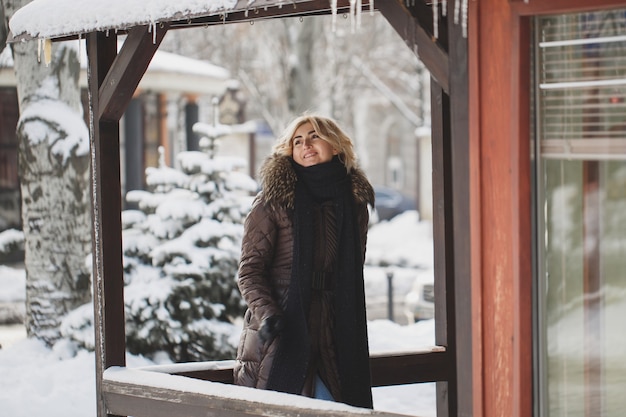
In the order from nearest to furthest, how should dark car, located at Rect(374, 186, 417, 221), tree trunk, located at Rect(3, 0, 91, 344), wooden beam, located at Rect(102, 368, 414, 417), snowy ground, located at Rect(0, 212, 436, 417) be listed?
wooden beam, located at Rect(102, 368, 414, 417)
snowy ground, located at Rect(0, 212, 436, 417)
tree trunk, located at Rect(3, 0, 91, 344)
dark car, located at Rect(374, 186, 417, 221)

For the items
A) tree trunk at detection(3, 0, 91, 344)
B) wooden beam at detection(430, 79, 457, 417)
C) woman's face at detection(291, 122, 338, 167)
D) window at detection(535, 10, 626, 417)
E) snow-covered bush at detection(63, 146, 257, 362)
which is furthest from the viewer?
tree trunk at detection(3, 0, 91, 344)

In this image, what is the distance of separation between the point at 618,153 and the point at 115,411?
2819mm

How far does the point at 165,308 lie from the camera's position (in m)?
7.96

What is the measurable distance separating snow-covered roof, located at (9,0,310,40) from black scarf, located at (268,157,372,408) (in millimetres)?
1073

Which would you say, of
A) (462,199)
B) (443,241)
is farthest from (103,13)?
(443,241)

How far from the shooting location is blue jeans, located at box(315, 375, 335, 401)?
15.2 feet

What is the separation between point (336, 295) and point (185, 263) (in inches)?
147

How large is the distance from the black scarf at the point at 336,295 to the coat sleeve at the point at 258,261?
12cm

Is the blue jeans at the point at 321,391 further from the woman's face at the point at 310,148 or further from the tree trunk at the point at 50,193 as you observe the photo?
the tree trunk at the point at 50,193

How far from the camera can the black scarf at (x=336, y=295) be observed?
15.0 ft

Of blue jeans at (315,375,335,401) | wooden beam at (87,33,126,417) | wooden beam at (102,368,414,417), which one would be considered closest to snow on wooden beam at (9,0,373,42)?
wooden beam at (87,33,126,417)

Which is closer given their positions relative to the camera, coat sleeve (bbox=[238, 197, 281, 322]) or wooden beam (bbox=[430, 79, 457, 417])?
coat sleeve (bbox=[238, 197, 281, 322])

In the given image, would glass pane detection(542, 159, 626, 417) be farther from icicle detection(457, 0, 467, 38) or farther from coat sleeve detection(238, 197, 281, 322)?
coat sleeve detection(238, 197, 281, 322)

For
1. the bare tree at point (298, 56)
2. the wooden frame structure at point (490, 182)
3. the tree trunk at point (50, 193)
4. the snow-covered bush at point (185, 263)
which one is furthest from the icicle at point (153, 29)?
the bare tree at point (298, 56)
